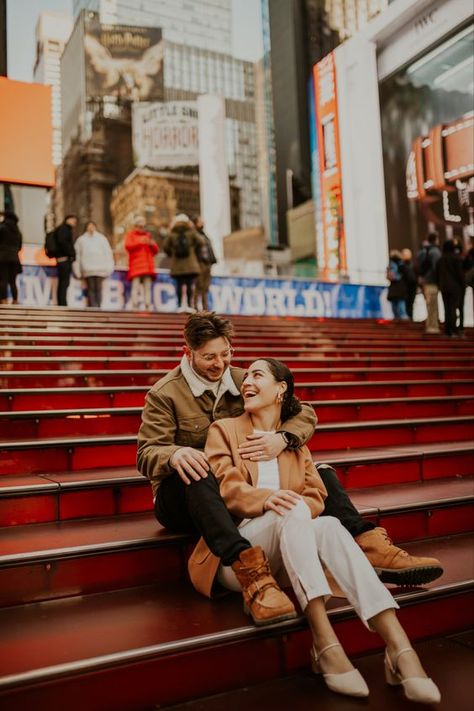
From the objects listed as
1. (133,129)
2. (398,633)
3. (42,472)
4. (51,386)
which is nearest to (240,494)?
(398,633)

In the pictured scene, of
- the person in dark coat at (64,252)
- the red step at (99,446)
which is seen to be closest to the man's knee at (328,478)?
the red step at (99,446)

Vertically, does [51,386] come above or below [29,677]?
above

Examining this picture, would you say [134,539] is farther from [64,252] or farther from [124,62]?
[124,62]

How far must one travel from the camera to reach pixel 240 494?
2010 mm

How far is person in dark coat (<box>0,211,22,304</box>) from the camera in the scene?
791 cm

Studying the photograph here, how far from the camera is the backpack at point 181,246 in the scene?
8.53 metres

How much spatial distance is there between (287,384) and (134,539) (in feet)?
2.58

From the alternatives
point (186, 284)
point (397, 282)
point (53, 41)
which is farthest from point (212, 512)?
point (53, 41)

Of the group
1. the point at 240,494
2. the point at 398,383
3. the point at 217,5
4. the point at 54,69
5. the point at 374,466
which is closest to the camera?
the point at 240,494

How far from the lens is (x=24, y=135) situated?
13.6m

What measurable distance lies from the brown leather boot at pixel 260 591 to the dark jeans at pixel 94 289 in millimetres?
7794

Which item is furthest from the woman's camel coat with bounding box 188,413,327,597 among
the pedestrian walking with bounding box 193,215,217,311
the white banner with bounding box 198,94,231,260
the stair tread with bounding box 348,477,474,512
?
the white banner with bounding box 198,94,231,260

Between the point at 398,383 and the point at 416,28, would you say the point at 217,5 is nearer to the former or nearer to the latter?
the point at 416,28

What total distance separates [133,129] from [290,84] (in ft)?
68.6
